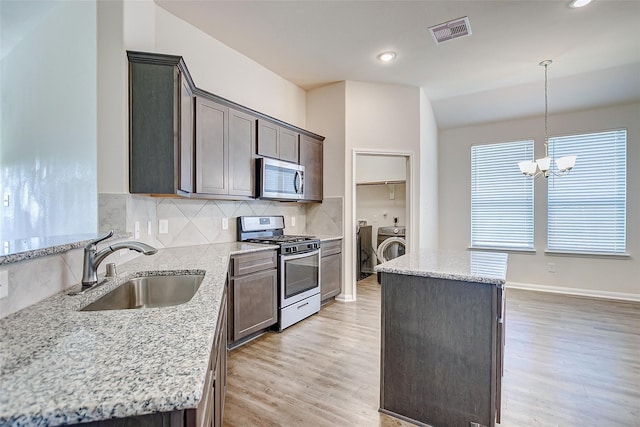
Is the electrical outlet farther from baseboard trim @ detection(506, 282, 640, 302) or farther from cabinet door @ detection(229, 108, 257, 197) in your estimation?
baseboard trim @ detection(506, 282, 640, 302)

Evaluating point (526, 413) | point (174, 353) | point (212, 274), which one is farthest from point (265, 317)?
point (174, 353)

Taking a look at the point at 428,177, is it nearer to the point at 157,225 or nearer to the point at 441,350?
the point at 441,350

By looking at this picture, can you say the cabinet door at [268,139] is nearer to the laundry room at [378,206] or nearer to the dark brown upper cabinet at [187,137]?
the dark brown upper cabinet at [187,137]

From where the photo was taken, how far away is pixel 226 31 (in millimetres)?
3035

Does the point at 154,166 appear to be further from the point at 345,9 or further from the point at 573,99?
the point at 573,99

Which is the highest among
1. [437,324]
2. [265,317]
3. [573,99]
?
[573,99]

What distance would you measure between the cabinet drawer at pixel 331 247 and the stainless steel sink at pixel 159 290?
2.17 metres

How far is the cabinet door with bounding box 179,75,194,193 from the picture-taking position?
232 cm

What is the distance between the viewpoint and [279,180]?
3602 millimetres

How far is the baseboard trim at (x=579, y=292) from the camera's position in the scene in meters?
4.28

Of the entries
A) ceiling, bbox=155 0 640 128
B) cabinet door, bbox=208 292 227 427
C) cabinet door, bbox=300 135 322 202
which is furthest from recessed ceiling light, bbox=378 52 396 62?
cabinet door, bbox=208 292 227 427

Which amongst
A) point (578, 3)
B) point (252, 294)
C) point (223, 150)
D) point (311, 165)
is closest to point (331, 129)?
point (311, 165)

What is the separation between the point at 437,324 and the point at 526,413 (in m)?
0.86

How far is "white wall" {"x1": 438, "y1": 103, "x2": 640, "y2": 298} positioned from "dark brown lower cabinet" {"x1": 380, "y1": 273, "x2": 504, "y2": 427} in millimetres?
3809
